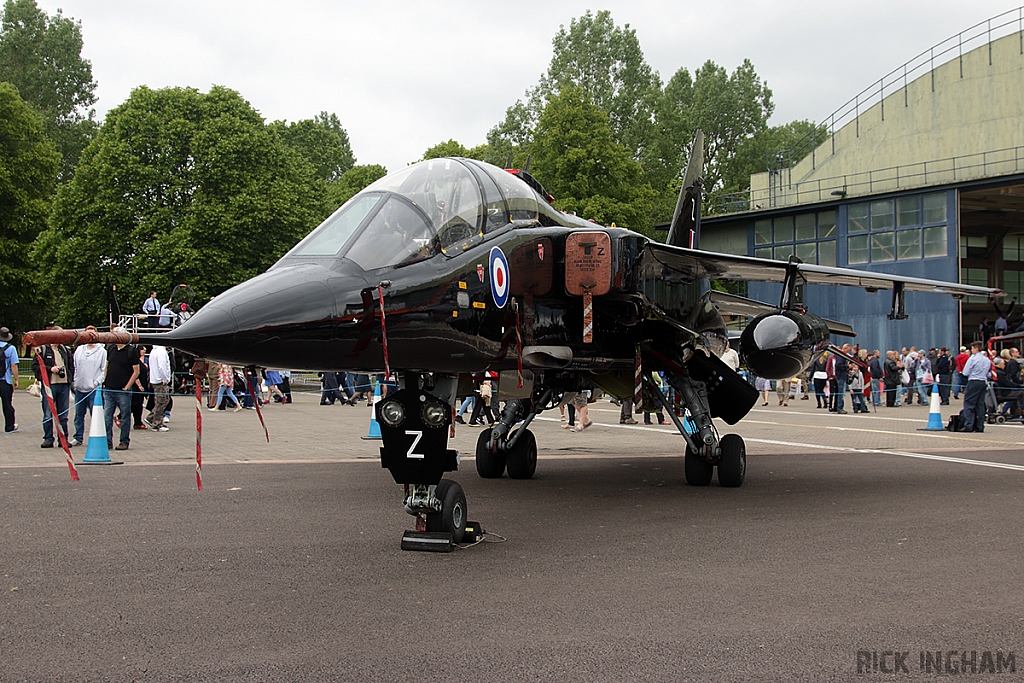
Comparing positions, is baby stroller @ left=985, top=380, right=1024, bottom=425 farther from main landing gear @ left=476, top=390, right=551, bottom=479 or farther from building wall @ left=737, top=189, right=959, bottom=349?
main landing gear @ left=476, top=390, right=551, bottom=479

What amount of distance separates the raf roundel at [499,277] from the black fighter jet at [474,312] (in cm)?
2

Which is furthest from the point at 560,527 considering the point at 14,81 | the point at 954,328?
the point at 14,81

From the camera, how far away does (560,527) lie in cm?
736

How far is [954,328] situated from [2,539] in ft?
104

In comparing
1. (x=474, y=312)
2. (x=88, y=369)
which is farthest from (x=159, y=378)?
(x=474, y=312)

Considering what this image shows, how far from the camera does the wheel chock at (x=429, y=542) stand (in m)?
6.19

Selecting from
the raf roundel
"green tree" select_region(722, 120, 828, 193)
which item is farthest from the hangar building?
the raf roundel

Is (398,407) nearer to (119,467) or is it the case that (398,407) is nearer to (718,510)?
(718,510)

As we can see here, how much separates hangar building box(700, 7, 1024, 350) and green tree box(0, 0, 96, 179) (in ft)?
120

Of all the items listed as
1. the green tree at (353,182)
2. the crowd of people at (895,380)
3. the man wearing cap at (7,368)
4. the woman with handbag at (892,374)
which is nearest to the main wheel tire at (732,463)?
the man wearing cap at (7,368)

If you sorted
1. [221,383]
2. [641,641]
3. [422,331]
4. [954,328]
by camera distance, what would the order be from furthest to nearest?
1. [954,328]
2. [221,383]
3. [422,331]
4. [641,641]

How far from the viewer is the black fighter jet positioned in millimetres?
5391

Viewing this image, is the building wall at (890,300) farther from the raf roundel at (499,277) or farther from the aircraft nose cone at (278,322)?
the aircraft nose cone at (278,322)

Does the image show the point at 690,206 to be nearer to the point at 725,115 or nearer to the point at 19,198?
the point at 19,198
